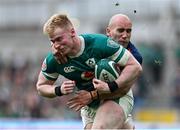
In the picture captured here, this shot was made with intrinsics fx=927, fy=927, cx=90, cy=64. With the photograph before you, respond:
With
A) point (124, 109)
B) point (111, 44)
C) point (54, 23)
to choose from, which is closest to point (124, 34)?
point (111, 44)

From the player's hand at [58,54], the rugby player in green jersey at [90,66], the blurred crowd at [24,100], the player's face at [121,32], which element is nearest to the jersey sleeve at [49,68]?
the rugby player in green jersey at [90,66]

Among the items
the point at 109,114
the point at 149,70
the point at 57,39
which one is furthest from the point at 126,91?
the point at 149,70

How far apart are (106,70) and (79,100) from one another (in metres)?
0.48

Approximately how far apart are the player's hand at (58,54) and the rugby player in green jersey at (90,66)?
0.03 metres

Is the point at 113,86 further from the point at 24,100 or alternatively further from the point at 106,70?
the point at 24,100

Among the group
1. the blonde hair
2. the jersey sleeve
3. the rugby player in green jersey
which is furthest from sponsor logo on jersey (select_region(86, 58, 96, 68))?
the blonde hair

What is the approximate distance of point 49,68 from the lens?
10.8 m

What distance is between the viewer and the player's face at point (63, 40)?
10297mm

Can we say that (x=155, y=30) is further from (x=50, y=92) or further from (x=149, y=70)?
(x=50, y=92)

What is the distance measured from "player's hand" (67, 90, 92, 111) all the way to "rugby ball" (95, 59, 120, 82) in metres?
0.26

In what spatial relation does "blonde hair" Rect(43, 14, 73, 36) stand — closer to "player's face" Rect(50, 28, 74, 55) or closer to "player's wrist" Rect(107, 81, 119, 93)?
"player's face" Rect(50, 28, 74, 55)

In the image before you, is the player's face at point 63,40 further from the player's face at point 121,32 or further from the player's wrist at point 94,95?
the player's face at point 121,32

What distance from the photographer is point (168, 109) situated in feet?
77.7

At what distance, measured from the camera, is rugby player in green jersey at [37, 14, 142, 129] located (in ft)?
33.9
